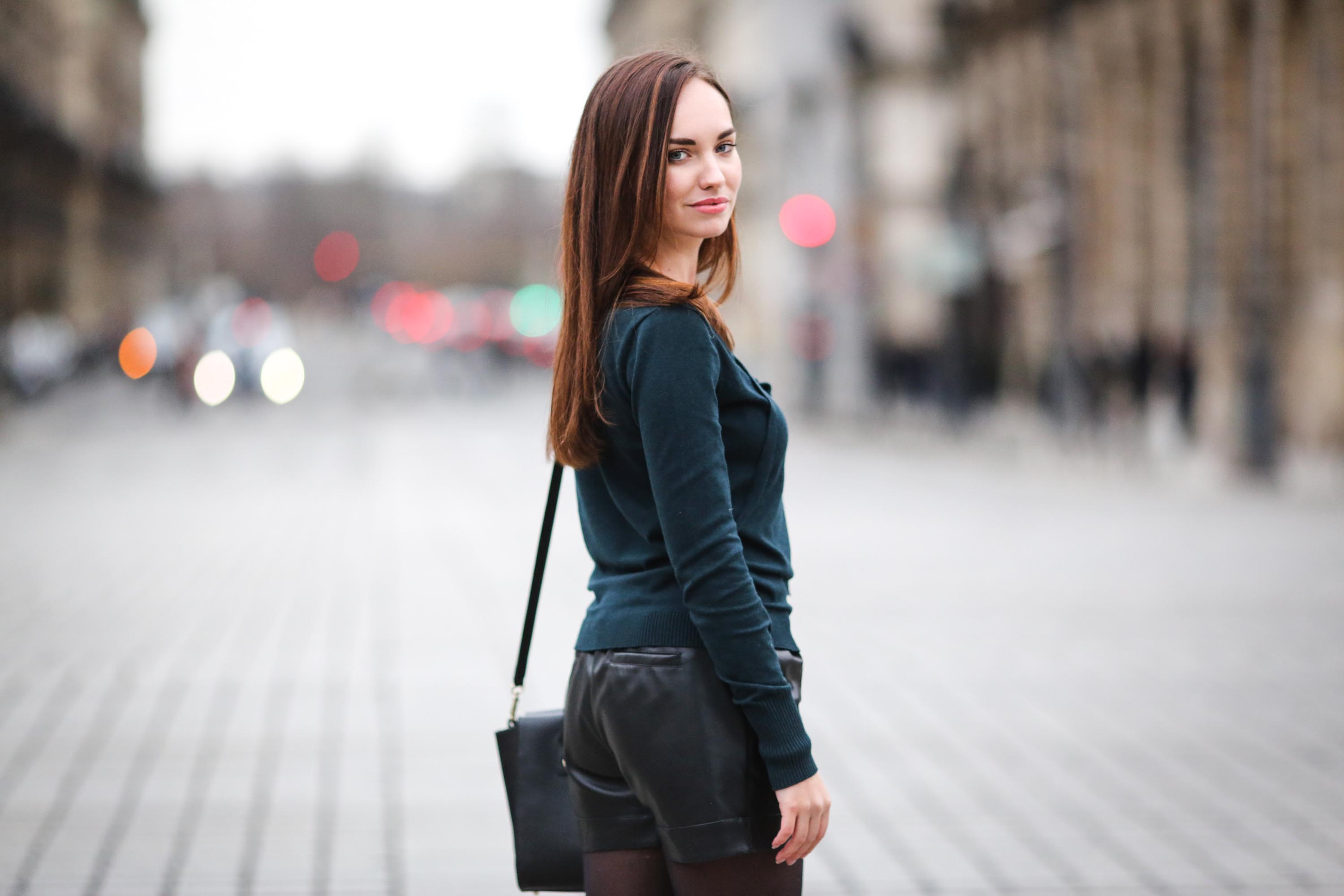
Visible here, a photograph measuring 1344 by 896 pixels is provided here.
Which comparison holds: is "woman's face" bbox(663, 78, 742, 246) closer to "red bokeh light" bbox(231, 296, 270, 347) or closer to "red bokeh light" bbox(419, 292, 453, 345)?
"red bokeh light" bbox(231, 296, 270, 347)

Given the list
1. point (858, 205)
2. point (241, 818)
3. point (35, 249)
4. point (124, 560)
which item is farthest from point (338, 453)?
point (35, 249)

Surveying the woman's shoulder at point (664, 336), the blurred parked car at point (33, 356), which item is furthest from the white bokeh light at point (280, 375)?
the woman's shoulder at point (664, 336)

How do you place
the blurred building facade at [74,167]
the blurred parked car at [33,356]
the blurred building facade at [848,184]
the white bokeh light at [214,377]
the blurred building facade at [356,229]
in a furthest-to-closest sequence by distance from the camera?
the blurred building facade at [356,229] → the blurred building facade at [74,167] → the blurred parked car at [33,356] → the white bokeh light at [214,377] → the blurred building facade at [848,184]

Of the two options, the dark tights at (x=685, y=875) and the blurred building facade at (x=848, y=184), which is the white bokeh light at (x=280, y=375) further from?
the dark tights at (x=685, y=875)

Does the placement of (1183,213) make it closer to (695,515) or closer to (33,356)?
(695,515)

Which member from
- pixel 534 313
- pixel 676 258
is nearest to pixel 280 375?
pixel 534 313

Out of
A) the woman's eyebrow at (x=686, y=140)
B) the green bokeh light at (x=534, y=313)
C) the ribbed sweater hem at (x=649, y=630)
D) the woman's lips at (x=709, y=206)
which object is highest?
the woman's eyebrow at (x=686, y=140)

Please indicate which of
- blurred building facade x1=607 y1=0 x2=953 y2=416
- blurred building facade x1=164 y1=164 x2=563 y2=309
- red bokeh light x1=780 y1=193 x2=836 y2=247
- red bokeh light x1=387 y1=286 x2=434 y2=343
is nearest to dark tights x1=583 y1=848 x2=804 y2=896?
blurred building facade x1=607 y1=0 x2=953 y2=416

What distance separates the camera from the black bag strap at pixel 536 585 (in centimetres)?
247

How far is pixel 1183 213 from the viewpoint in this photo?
22.0 meters

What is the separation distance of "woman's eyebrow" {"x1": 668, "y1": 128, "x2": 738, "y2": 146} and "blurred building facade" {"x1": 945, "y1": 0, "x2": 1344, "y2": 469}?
13.7m

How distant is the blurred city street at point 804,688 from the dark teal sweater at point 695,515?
2357 millimetres

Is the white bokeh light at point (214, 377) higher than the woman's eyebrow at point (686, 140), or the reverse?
the woman's eyebrow at point (686, 140)

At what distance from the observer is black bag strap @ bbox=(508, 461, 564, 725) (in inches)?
97.4
